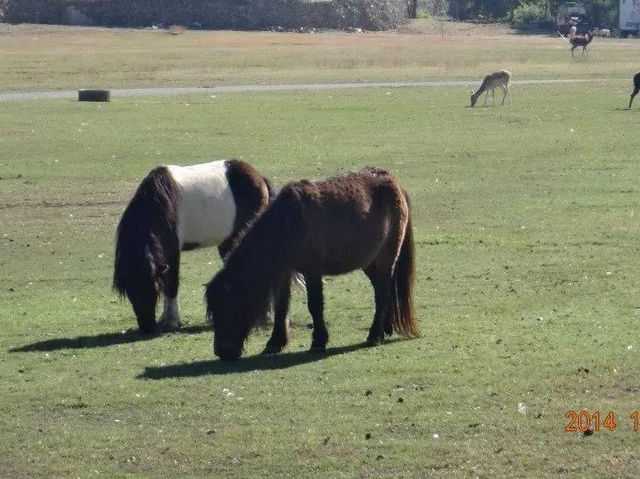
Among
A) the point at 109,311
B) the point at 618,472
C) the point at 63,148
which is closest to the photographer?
the point at 618,472

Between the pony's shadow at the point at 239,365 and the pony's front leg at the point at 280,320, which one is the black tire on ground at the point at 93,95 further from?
the pony's shadow at the point at 239,365

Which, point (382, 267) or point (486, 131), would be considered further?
point (486, 131)

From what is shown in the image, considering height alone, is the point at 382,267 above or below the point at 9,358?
above

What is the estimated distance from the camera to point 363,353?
36.2 feet

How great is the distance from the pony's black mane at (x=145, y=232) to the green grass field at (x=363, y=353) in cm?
68

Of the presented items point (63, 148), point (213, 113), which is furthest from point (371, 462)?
point (213, 113)

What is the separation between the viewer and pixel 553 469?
25.5ft

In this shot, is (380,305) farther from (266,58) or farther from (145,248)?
(266,58)

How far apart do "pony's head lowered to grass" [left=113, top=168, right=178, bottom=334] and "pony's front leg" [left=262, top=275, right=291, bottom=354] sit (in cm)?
154

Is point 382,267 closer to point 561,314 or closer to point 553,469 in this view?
point 561,314

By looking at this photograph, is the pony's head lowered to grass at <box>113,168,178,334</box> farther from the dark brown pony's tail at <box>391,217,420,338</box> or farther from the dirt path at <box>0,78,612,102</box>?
the dirt path at <box>0,78,612,102</box>

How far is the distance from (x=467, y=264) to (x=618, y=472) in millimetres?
7869

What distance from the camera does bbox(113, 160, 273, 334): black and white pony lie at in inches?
482

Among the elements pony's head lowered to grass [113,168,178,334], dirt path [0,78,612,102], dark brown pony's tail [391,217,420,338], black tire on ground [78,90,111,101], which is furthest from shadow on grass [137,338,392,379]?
dirt path [0,78,612,102]
